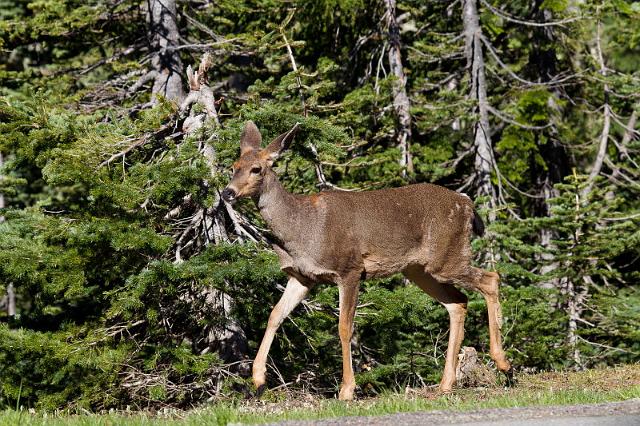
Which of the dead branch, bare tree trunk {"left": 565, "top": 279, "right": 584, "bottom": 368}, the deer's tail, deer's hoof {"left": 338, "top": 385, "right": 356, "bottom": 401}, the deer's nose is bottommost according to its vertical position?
bare tree trunk {"left": 565, "top": 279, "right": 584, "bottom": 368}

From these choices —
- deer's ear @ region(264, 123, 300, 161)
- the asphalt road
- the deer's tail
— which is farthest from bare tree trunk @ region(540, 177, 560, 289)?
the asphalt road

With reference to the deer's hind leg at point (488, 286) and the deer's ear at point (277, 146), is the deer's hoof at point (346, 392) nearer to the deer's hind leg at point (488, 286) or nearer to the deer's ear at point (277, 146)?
the deer's hind leg at point (488, 286)

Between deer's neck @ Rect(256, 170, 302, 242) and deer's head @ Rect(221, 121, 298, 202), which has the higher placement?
deer's head @ Rect(221, 121, 298, 202)

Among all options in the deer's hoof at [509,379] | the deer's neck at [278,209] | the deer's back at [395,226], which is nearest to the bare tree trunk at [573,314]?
the deer's hoof at [509,379]

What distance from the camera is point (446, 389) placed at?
10469 millimetres

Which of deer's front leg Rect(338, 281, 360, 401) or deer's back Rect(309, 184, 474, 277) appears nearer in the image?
deer's front leg Rect(338, 281, 360, 401)

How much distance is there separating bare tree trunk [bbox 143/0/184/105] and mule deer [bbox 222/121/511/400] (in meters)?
6.53

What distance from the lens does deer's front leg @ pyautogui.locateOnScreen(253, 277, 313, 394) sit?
983 cm

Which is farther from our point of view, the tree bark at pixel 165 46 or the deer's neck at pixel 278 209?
the tree bark at pixel 165 46

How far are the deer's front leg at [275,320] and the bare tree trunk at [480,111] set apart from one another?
8.39 m

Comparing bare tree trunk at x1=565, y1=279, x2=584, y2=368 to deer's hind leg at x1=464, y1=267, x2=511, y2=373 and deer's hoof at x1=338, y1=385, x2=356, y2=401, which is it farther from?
deer's hoof at x1=338, y1=385, x2=356, y2=401

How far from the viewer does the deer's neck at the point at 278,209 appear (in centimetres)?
1011

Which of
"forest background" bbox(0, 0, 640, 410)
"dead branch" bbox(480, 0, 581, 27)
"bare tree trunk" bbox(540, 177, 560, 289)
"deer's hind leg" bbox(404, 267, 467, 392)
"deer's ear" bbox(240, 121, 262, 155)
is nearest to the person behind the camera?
"deer's ear" bbox(240, 121, 262, 155)

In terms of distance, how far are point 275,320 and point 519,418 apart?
11.3 ft
